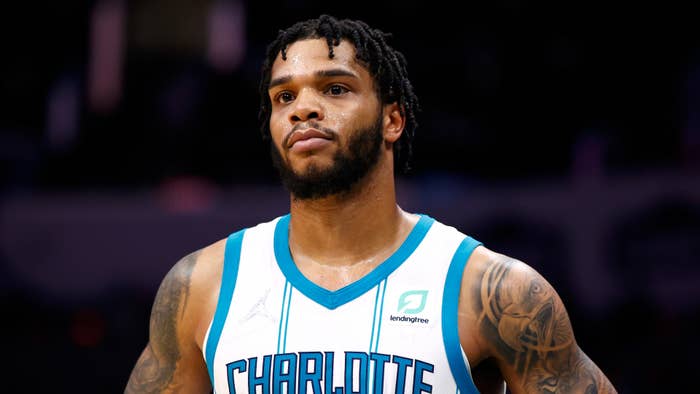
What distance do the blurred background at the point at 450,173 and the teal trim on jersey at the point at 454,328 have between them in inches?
158

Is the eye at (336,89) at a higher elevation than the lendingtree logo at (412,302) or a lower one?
higher

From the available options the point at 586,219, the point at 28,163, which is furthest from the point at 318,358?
the point at 28,163

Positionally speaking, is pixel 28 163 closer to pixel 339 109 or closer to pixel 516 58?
pixel 516 58

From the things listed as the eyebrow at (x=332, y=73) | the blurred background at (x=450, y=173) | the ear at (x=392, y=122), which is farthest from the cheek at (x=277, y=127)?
the blurred background at (x=450, y=173)

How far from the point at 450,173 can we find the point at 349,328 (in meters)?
4.50

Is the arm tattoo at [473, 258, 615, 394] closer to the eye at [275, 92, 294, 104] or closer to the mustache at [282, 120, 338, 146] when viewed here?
the mustache at [282, 120, 338, 146]

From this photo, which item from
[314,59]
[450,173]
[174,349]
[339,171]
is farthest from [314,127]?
[450,173]

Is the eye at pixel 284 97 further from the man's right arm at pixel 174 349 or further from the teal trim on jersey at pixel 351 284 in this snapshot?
the man's right arm at pixel 174 349

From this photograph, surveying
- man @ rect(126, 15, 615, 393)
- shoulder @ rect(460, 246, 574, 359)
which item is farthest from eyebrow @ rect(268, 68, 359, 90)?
shoulder @ rect(460, 246, 574, 359)

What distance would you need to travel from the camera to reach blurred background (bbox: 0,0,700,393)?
269 inches

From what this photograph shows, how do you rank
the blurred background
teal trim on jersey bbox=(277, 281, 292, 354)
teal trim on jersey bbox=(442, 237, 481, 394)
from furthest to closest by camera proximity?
the blurred background < teal trim on jersey bbox=(277, 281, 292, 354) < teal trim on jersey bbox=(442, 237, 481, 394)

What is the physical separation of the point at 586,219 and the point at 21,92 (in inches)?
205

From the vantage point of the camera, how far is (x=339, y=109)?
3049mm

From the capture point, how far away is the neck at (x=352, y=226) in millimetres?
3125
